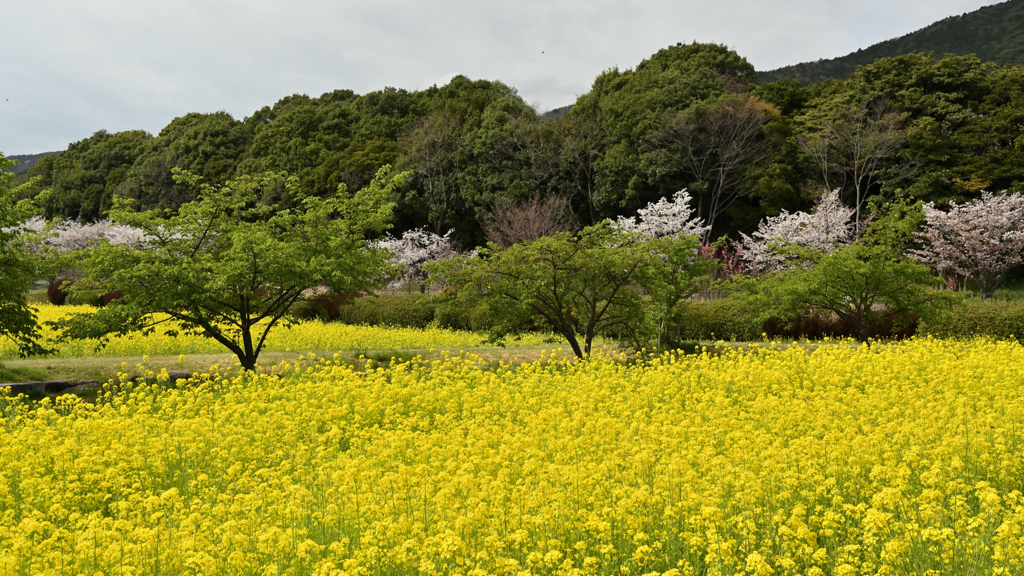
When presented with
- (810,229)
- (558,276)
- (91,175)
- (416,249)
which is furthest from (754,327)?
(91,175)

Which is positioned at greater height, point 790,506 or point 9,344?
point 9,344

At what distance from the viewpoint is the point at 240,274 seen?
10344mm

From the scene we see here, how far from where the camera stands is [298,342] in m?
16.7

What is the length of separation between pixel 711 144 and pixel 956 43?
145 ft

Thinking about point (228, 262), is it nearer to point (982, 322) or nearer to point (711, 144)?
point (982, 322)

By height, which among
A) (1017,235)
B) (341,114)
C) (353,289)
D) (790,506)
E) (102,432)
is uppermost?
(341,114)

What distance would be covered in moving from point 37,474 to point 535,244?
766 centimetres

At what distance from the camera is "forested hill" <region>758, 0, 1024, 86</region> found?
56.3 metres

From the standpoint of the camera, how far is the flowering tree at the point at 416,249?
122 feet

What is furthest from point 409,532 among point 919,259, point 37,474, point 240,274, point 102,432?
point 919,259

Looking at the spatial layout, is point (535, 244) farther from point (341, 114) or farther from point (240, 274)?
point (341, 114)

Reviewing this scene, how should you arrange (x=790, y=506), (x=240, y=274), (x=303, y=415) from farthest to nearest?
(x=240, y=274)
(x=303, y=415)
(x=790, y=506)

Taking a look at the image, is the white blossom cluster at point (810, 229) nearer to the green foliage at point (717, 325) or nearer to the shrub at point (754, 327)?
the shrub at point (754, 327)

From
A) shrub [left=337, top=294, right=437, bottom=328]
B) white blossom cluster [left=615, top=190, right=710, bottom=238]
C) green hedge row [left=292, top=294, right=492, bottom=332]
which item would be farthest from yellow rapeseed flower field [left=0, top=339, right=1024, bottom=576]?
white blossom cluster [left=615, top=190, right=710, bottom=238]
